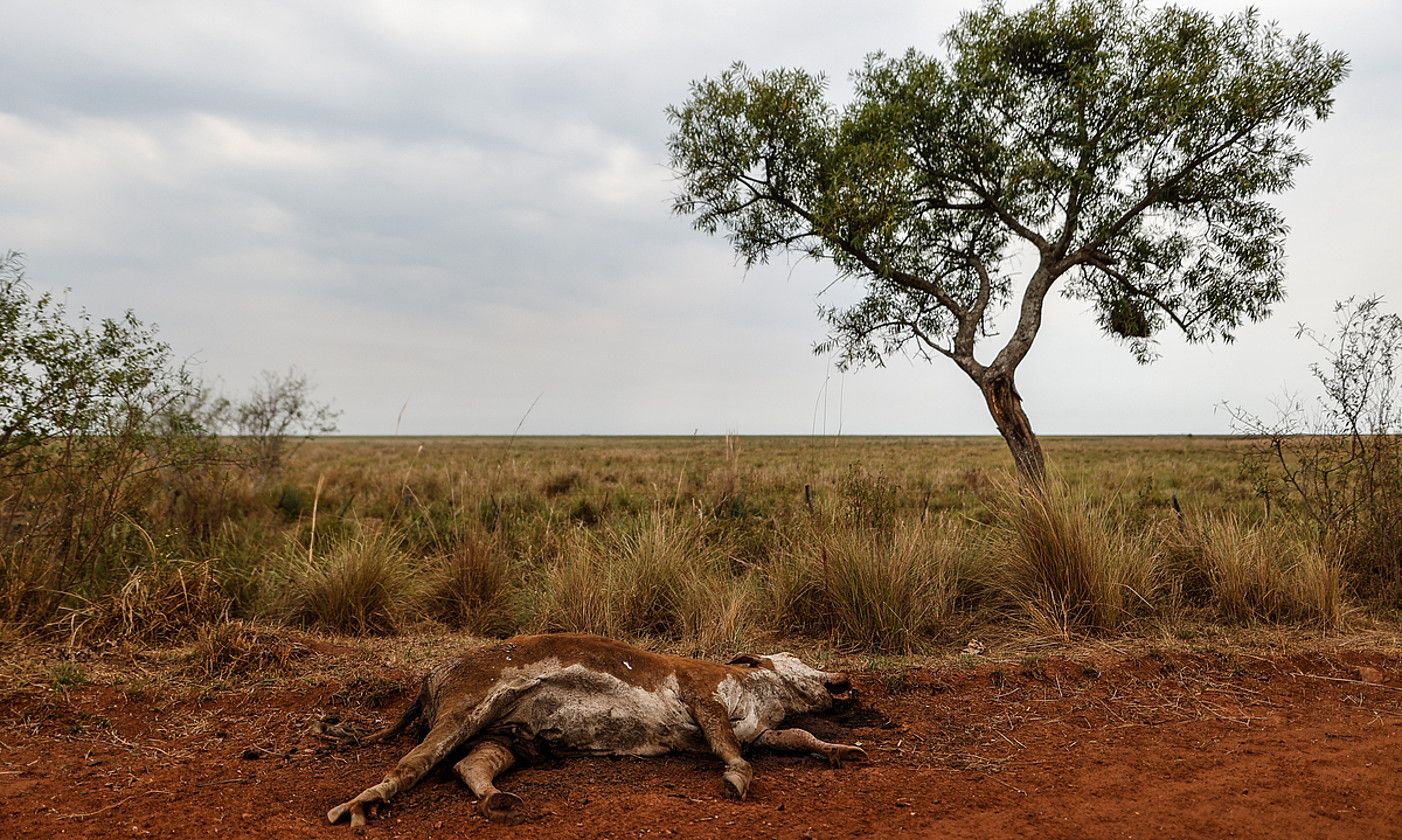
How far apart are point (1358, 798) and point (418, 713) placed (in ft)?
15.9

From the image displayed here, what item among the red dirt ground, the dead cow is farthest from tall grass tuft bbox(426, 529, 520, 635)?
the dead cow

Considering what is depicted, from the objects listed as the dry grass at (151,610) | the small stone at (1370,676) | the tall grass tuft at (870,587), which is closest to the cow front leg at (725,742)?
the tall grass tuft at (870,587)

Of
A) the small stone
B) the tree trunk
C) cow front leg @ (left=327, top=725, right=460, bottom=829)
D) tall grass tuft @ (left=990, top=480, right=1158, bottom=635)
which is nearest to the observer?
cow front leg @ (left=327, top=725, right=460, bottom=829)

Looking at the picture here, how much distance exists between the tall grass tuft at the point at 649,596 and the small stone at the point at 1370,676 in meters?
4.53

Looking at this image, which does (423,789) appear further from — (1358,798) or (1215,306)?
(1215,306)

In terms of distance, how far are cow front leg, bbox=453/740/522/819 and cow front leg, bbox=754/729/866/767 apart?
141 centimetres

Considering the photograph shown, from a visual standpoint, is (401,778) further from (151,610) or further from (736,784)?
(151,610)

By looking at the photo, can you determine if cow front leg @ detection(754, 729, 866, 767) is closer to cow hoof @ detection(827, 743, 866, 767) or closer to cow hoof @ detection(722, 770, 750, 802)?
cow hoof @ detection(827, 743, 866, 767)

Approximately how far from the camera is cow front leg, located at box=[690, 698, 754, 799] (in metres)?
4.12

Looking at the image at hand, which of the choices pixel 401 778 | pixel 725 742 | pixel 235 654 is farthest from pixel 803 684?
pixel 235 654

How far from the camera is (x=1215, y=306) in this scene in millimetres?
12094

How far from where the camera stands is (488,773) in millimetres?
4105

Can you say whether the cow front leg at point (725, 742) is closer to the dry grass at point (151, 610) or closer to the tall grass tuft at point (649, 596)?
the tall grass tuft at point (649, 596)

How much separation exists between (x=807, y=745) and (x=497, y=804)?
1.72m
